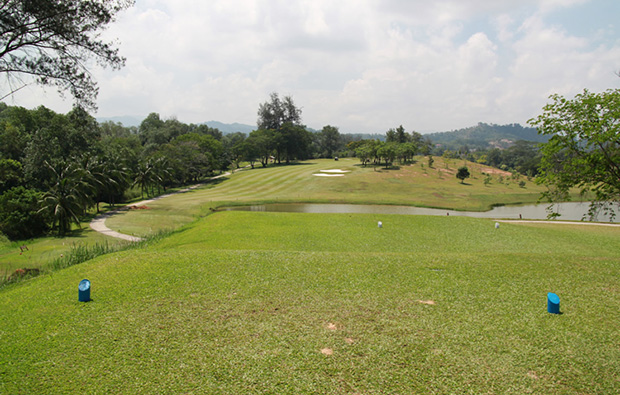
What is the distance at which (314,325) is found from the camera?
8.58 metres

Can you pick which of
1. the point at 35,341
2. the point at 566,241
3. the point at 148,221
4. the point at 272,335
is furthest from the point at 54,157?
the point at 566,241

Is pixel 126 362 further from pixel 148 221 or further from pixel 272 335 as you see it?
pixel 148 221

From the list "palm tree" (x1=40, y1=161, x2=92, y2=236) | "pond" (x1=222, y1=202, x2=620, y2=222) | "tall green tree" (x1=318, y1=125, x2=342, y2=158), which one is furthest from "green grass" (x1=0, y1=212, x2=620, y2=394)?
"tall green tree" (x1=318, y1=125, x2=342, y2=158)

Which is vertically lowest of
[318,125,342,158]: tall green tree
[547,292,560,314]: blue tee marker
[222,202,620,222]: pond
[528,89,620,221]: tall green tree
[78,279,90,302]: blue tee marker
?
[222,202,620,222]: pond

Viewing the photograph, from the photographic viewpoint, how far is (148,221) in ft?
111

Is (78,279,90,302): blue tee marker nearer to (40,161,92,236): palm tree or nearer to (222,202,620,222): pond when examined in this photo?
(40,161,92,236): palm tree

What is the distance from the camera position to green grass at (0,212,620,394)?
6.55 m

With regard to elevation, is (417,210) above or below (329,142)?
below

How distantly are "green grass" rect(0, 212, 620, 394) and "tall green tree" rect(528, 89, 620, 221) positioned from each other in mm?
3461

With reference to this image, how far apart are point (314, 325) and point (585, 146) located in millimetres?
13248

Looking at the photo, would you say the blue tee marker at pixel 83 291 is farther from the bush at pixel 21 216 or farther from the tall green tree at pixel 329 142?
the tall green tree at pixel 329 142

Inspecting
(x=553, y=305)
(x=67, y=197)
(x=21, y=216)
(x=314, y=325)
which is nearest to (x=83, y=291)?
(x=314, y=325)

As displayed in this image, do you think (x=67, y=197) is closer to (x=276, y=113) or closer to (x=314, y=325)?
(x=314, y=325)

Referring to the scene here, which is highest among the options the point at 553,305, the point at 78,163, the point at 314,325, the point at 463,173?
the point at 78,163
